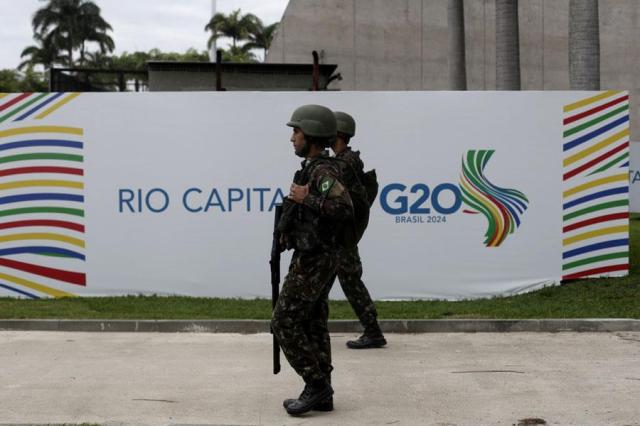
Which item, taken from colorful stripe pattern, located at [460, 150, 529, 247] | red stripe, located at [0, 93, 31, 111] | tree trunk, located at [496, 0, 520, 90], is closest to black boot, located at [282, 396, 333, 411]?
colorful stripe pattern, located at [460, 150, 529, 247]

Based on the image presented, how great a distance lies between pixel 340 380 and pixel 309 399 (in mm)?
1113

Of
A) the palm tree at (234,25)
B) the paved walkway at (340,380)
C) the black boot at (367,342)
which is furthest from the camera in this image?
the palm tree at (234,25)

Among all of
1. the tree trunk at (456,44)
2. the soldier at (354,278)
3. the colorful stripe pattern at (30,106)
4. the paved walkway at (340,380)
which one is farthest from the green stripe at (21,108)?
the tree trunk at (456,44)

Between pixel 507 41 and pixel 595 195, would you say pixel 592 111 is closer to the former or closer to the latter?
pixel 595 195

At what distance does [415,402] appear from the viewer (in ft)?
20.6

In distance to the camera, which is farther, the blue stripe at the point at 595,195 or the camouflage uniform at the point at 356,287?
the blue stripe at the point at 595,195

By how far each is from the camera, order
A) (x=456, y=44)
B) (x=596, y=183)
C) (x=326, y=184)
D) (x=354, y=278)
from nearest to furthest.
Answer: (x=326, y=184) → (x=354, y=278) → (x=596, y=183) → (x=456, y=44)

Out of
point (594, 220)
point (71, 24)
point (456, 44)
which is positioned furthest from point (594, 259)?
point (71, 24)

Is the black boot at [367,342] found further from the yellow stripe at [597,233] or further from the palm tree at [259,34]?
the palm tree at [259,34]

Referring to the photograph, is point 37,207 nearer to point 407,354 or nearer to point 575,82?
point 407,354

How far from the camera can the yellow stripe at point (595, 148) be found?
1080cm

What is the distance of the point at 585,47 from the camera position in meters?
13.9

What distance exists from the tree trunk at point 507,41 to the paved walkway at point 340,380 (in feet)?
35.0

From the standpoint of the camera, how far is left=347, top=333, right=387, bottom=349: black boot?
817 centimetres
